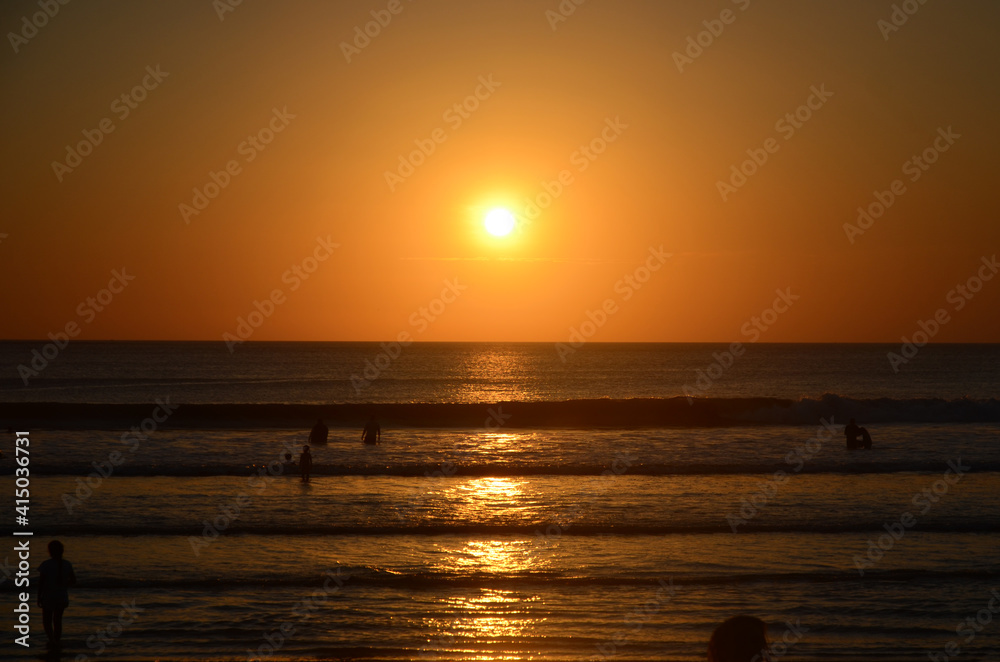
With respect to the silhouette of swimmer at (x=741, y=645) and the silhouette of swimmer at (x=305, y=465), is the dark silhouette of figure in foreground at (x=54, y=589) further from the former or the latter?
the silhouette of swimmer at (x=305, y=465)

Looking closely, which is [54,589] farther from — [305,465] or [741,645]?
[305,465]

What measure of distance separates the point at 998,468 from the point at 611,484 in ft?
44.8

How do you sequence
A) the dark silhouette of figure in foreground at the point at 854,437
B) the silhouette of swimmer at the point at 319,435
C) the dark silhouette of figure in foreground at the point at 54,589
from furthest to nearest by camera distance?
the silhouette of swimmer at the point at 319,435 < the dark silhouette of figure in foreground at the point at 854,437 < the dark silhouette of figure in foreground at the point at 54,589

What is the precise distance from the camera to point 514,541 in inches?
717

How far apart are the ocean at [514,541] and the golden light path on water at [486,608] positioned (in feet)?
0.19

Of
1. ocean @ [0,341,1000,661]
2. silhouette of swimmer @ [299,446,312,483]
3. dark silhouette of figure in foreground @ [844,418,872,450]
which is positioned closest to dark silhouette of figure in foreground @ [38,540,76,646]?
ocean @ [0,341,1000,661]

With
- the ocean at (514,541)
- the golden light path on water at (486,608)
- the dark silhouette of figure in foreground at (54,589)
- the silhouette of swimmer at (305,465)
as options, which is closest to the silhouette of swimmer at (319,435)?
the ocean at (514,541)

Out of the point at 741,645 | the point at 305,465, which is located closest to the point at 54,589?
the point at 741,645

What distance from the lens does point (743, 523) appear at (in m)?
19.6

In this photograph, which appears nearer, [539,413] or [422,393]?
[539,413]

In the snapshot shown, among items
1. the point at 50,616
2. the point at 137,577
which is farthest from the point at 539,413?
the point at 50,616

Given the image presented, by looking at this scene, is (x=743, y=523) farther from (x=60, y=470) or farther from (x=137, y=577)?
(x=60, y=470)

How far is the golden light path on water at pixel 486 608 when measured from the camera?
39.0 ft

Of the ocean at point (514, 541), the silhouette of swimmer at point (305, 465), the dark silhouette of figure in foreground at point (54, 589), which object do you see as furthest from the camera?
the silhouette of swimmer at point (305, 465)
